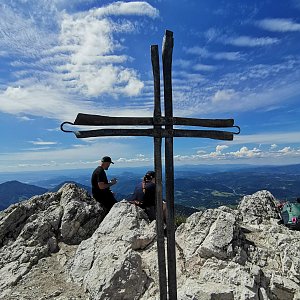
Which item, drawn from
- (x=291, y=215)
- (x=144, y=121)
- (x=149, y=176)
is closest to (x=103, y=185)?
(x=149, y=176)

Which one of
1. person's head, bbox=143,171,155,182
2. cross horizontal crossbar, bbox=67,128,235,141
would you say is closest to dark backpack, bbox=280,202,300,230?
person's head, bbox=143,171,155,182

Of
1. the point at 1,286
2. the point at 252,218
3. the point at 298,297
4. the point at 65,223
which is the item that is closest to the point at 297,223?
the point at 252,218

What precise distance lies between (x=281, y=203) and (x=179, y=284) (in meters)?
6.95

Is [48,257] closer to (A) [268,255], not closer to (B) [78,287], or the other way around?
(B) [78,287]

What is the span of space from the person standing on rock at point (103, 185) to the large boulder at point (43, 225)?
33 centimetres

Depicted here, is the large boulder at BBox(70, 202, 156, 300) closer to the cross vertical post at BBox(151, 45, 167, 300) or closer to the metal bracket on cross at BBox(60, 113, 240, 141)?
the cross vertical post at BBox(151, 45, 167, 300)

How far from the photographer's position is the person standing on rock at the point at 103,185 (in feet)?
40.2

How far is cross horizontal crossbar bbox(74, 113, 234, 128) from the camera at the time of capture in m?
5.87

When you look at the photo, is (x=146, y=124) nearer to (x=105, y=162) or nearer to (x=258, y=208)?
(x=105, y=162)

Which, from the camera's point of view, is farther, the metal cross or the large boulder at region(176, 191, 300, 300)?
the large boulder at region(176, 191, 300, 300)

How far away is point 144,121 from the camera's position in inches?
247

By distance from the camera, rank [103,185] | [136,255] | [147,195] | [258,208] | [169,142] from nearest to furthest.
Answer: [169,142]
[136,255]
[147,195]
[258,208]
[103,185]

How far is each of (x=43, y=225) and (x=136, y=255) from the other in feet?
15.8

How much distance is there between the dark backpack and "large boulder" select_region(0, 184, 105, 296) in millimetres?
7354
